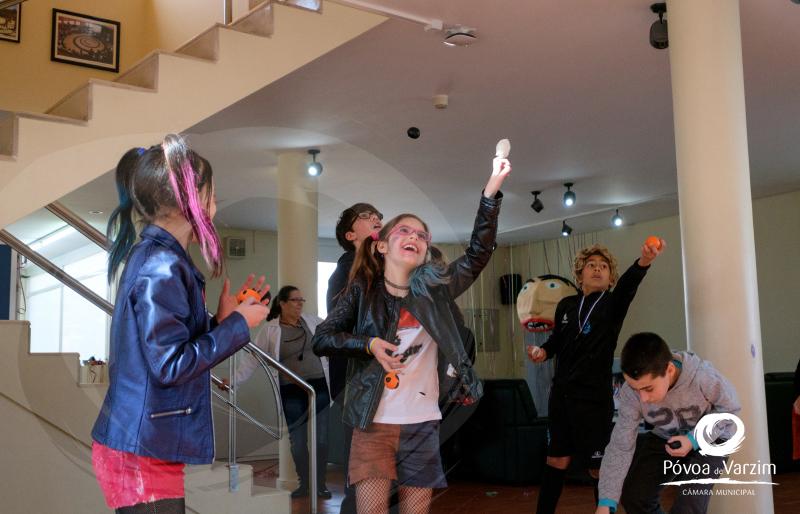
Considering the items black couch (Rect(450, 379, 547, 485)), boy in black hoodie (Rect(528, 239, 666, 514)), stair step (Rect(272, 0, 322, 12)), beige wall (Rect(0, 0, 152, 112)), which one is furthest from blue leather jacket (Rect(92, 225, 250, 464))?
black couch (Rect(450, 379, 547, 485))

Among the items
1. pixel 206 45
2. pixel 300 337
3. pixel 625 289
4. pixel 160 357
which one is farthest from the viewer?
pixel 300 337

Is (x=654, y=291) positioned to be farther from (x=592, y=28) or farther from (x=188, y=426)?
(x=188, y=426)

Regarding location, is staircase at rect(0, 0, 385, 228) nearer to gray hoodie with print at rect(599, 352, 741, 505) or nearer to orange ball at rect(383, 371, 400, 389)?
orange ball at rect(383, 371, 400, 389)

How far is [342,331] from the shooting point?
1.96 m

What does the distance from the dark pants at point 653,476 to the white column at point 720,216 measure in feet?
1.62

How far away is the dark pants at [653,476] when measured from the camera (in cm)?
220

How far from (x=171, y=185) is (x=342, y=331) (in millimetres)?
760

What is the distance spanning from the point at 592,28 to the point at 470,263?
2317mm

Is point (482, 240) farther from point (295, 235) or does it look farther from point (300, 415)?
point (300, 415)

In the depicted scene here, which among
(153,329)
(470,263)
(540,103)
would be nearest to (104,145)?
(470,263)

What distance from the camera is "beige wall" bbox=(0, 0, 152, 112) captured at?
14.8 ft

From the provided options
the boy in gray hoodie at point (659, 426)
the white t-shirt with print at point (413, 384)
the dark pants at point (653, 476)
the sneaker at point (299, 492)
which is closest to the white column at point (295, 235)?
the sneaker at point (299, 492)
